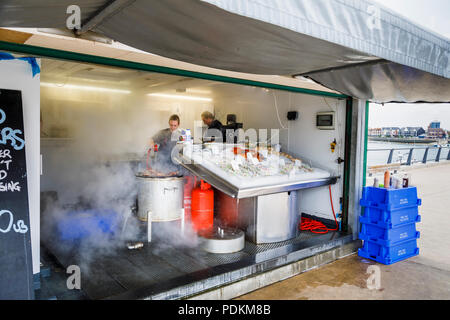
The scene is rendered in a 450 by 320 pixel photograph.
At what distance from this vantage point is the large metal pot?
4875mm

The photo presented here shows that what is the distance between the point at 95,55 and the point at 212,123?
430cm

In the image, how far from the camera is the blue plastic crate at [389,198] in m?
5.03

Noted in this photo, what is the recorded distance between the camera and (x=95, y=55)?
332 cm

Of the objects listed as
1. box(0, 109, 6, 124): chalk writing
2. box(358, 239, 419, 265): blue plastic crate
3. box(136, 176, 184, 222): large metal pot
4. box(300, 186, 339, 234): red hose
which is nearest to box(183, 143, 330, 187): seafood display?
box(136, 176, 184, 222): large metal pot

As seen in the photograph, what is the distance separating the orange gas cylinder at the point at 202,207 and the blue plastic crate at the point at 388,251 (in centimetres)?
261

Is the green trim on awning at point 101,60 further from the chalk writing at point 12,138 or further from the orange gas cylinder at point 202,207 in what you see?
the orange gas cylinder at point 202,207

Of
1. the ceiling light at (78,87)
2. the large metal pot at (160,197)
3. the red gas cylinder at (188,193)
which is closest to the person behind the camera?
the large metal pot at (160,197)

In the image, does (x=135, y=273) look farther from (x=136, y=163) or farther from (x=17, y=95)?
(x=136, y=163)

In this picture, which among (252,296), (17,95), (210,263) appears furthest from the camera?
(210,263)

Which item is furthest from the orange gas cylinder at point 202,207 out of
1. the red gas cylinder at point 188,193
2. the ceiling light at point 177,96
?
the ceiling light at point 177,96

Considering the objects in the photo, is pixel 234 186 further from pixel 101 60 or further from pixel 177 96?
pixel 177 96

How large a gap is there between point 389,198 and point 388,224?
0.40 m

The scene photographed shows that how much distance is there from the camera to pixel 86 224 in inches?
234

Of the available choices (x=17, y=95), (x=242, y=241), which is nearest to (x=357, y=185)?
(x=242, y=241)
